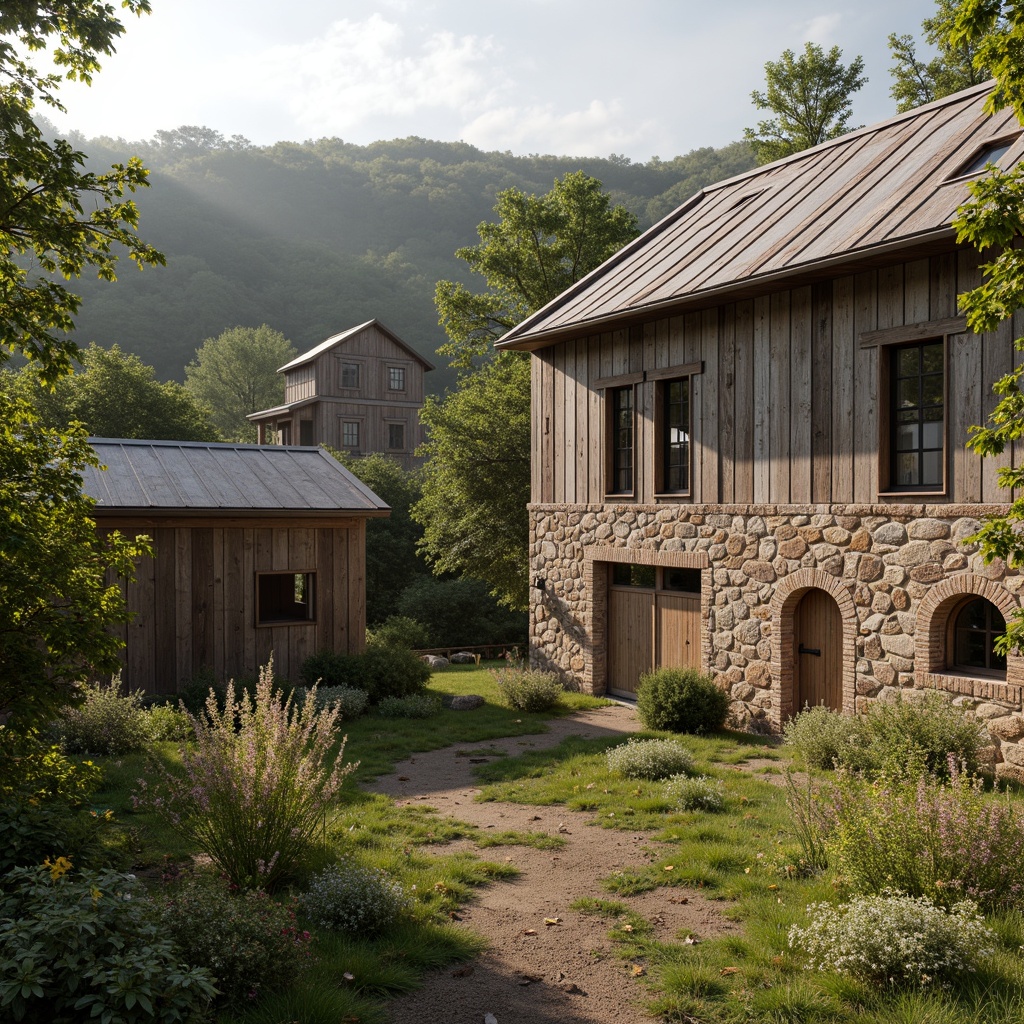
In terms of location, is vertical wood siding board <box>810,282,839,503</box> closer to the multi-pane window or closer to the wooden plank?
the wooden plank

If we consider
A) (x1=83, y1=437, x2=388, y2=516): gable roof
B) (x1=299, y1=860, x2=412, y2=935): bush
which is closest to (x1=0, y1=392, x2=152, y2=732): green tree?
(x1=299, y1=860, x2=412, y2=935): bush

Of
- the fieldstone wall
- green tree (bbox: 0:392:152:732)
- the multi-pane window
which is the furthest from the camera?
the multi-pane window

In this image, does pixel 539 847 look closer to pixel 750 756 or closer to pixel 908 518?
pixel 750 756

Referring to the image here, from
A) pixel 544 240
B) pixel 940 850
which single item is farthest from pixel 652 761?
Answer: pixel 544 240

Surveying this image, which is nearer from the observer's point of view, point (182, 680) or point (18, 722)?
point (18, 722)

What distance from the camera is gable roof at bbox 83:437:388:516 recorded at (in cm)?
1434

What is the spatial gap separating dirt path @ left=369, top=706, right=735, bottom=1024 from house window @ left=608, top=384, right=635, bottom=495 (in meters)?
7.36

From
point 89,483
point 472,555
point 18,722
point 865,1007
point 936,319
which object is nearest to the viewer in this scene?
point 865,1007

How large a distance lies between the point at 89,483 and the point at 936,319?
1262cm

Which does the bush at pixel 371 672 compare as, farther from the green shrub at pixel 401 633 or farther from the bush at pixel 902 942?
the bush at pixel 902 942

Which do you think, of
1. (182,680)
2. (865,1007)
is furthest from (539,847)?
(182,680)

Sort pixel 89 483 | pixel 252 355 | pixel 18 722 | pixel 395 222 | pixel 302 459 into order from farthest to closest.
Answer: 1. pixel 395 222
2. pixel 252 355
3. pixel 302 459
4. pixel 89 483
5. pixel 18 722

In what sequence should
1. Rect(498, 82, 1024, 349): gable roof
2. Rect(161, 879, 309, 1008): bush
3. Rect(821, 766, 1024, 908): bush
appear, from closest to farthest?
Rect(161, 879, 309, 1008): bush, Rect(821, 766, 1024, 908): bush, Rect(498, 82, 1024, 349): gable roof

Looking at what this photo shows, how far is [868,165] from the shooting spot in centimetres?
1334
